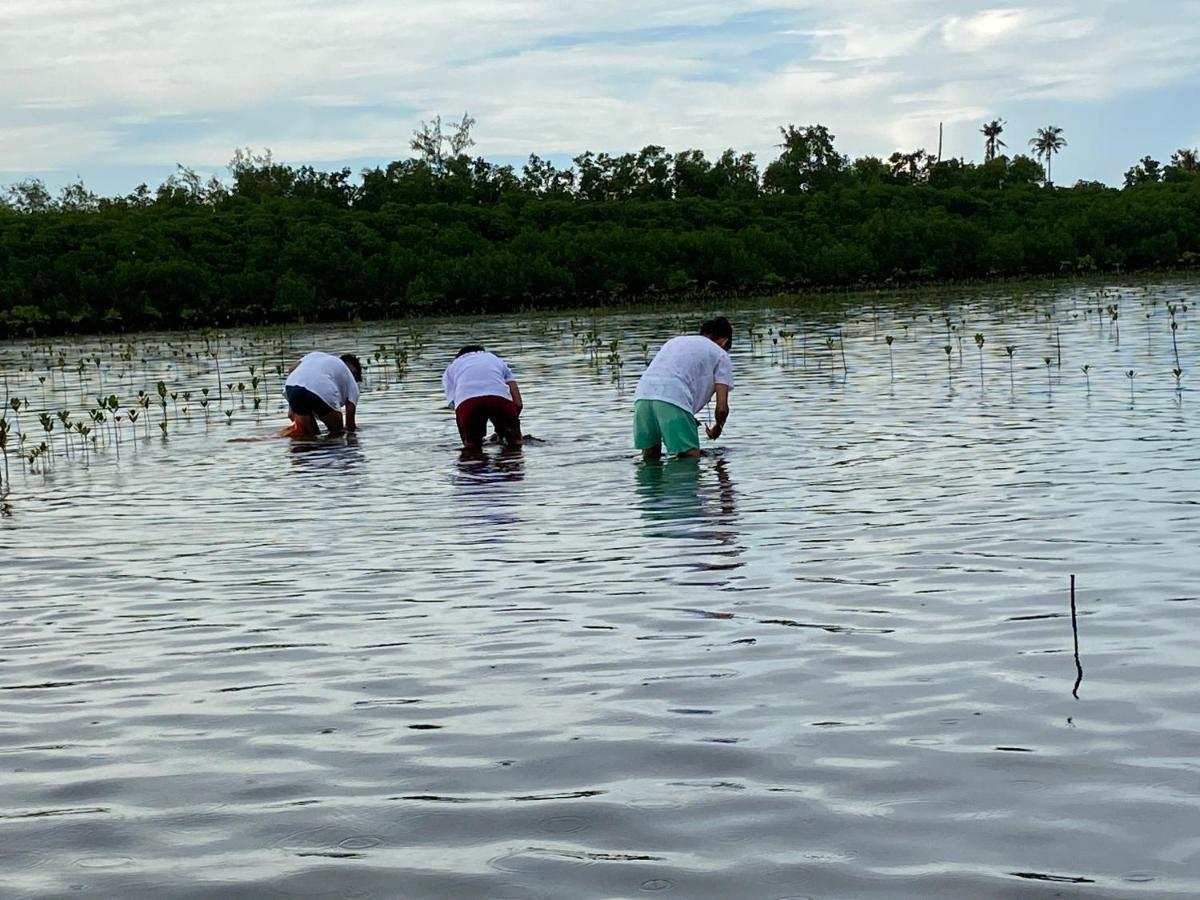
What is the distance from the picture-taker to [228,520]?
1184cm

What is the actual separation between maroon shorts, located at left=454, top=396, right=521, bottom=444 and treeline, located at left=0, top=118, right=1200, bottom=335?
52863 millimetres

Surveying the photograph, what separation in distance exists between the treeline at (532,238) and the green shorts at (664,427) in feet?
180

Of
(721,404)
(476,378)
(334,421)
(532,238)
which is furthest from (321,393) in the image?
(532,238)

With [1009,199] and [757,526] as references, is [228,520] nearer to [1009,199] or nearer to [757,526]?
[757,526]

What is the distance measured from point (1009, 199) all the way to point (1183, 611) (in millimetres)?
106470

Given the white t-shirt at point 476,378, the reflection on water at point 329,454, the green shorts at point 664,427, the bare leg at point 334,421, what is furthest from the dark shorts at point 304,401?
the green shorts at point 664,427

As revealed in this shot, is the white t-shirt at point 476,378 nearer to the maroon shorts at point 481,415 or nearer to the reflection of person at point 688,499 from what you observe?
the maroon shorts at point 481,415

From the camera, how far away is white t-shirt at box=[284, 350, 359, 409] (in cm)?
1788

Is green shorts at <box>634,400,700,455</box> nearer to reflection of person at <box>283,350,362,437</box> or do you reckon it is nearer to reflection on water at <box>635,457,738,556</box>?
reflection on water at <box>635,457,738,556</box>

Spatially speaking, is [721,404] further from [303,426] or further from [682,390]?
[303,426]

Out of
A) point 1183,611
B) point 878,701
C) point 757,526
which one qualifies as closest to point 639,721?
point 878,701

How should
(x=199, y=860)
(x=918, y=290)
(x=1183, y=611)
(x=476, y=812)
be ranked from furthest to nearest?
(x=918, y=290)
(x=1183, y=611)
(x=476, y=812)
(x=199, y=860)

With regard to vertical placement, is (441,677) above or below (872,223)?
below

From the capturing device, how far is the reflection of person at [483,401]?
1611cm
